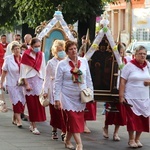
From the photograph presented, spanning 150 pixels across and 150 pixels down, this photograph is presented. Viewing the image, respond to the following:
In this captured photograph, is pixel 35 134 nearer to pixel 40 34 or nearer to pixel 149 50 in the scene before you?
pixel 40 34

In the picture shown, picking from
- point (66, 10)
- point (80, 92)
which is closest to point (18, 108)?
point (80, 92)

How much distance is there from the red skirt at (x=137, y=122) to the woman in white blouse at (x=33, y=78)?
249 centimetres

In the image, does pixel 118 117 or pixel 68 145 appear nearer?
pixel 68 145

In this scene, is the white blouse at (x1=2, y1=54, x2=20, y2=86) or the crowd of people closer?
the crowd of people

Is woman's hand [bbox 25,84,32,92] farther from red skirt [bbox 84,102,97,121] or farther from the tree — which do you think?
the tree

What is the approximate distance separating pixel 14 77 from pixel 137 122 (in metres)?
3.75

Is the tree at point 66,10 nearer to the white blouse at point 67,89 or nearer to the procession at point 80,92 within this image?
the procession at point 80,92

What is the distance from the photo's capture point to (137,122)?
1131 centimetres

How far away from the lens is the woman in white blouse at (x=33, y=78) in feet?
43.2

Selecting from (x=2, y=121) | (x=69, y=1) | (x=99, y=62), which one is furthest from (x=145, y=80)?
(x=69, y=1)

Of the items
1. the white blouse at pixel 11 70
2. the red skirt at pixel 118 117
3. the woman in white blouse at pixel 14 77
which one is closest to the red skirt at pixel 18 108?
the woman in white blouse at pixel 14 77

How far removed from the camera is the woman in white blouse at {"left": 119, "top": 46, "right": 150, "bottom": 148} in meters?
11.3

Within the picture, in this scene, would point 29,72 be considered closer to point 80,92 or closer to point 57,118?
point 57,118

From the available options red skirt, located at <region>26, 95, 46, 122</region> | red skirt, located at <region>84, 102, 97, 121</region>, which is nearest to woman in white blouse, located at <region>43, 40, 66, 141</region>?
red skirt, located at <region>26, 95, 46, 122</region>
